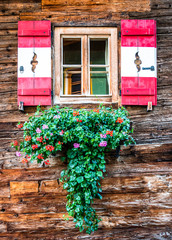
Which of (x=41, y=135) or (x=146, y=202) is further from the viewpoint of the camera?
(x=146, y=202)

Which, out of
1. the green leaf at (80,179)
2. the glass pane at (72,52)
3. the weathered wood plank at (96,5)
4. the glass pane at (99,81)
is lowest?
the green leaf at (80,179)

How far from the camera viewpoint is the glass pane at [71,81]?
13.2ft

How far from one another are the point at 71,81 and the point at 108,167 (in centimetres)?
144

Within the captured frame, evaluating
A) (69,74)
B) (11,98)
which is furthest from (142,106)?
(11,98)

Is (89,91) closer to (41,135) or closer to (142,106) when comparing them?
(142,106)

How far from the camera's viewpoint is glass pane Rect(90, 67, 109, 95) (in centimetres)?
399

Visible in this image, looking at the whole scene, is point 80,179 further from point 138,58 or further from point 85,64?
point 138,58

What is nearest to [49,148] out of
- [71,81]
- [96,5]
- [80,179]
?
[80,179]

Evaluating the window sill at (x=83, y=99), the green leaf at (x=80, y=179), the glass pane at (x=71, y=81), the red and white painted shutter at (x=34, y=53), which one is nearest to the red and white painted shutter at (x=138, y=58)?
the window sill at (x=83, y=99)

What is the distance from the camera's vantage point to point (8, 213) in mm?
3705

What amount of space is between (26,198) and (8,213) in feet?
1.10

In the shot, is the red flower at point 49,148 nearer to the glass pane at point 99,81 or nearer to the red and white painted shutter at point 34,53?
the red and white painted shutter at point 34,53

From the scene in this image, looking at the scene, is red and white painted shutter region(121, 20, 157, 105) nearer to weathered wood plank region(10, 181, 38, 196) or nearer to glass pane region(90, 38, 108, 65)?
glass pane region(90, 38, 108, 65)

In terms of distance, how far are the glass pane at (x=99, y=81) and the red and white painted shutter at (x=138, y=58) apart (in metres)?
0.30
